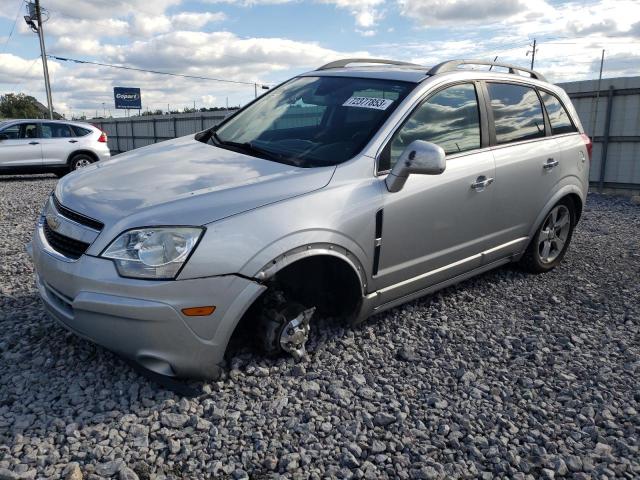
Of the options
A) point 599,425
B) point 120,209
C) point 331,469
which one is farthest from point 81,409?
point 599,425

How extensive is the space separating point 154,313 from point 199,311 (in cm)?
21

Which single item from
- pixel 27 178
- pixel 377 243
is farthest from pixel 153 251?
pixel 27 178

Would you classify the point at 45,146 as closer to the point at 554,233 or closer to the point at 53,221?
the point at 53,221

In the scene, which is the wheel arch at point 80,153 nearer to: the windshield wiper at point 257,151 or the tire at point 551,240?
the windshield wiper at point 257,151

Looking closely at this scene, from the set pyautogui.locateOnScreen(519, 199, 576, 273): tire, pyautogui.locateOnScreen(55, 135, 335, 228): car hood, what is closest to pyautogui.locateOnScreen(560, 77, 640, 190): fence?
pyautogui.locateOnScreen(519, 199, 576, 273): tire

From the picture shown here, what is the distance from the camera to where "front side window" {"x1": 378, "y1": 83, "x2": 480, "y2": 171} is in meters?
3.45

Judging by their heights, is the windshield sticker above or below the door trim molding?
above

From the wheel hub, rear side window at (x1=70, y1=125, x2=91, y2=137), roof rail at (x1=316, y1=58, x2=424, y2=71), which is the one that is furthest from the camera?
rear side window at (x1=70, y1=125, x2=91, y2=137)

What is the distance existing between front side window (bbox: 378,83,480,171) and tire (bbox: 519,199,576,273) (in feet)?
4.33

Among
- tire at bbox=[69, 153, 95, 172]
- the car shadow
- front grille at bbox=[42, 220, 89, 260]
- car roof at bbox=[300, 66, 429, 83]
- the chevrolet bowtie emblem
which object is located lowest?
the car shadow

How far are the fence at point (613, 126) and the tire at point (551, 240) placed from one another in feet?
22.2

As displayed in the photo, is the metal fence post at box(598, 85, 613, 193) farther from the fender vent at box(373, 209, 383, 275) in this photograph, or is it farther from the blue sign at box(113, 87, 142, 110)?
the blue sign at box(113, 87, 142, 110)

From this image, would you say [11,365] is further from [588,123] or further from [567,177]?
[588,123]

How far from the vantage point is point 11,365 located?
10.6 feet
